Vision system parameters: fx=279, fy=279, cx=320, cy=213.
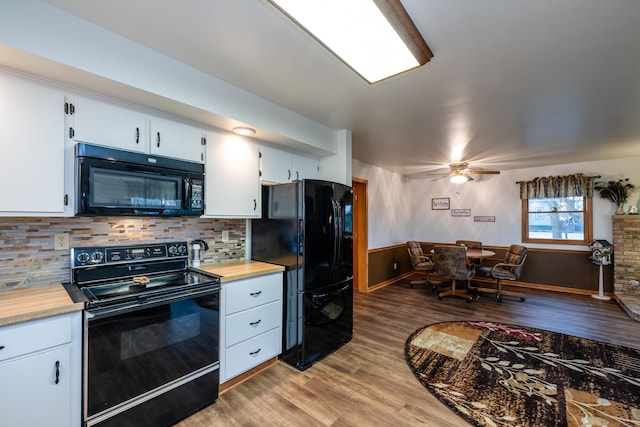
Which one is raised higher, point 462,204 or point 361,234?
point 462,204

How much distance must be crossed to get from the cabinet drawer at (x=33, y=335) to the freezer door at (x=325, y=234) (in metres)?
1.61

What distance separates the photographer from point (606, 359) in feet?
8.70

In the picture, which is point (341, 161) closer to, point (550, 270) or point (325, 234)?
point (325, 234)

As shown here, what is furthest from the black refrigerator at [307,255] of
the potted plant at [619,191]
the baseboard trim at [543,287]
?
the potted plant at [619,191]

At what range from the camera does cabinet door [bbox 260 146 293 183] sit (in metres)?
2.77

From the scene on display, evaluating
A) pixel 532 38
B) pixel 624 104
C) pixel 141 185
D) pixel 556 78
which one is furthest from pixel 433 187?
pixel 141 185

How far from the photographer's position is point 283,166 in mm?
2953

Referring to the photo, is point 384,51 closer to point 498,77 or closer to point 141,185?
point 498,77

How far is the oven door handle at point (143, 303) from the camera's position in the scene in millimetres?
1509

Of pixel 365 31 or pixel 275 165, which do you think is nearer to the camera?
pixel 365 31

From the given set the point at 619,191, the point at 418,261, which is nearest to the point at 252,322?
the point at 418,261

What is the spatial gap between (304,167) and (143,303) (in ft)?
6.77

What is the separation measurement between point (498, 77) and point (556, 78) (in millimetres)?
443

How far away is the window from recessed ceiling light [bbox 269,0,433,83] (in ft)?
17.1
